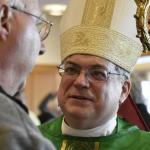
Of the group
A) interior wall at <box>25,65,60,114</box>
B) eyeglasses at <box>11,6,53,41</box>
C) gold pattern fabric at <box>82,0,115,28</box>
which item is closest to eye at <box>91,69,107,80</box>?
gold pattern fabric at <box>82,0,115,28</box>

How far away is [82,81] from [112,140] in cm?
26

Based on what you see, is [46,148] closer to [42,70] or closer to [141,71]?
[141,71]

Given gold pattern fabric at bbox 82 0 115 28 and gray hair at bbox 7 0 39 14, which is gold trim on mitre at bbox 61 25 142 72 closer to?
gold pattern fabric at bbox 82 0 115 28

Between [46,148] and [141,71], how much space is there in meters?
5.18

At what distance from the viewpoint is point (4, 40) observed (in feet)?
3.31

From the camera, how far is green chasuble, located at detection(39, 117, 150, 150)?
1929 mm

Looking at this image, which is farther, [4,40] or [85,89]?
[85,89]

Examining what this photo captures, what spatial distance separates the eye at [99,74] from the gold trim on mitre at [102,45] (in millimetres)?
80

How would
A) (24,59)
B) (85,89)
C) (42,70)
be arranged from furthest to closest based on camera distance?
(42,70) < (85,89) < (24,59)

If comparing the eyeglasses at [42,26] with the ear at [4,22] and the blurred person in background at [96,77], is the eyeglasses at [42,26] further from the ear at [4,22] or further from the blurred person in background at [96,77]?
the blurred person in background at [96,77]

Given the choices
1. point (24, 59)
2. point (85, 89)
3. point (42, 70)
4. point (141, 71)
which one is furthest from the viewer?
point (42, 70)

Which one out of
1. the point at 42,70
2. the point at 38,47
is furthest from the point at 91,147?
the point at 42,70

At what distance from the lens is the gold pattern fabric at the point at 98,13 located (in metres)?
2.04

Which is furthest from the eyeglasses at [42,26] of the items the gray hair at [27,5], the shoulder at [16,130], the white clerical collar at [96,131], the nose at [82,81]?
the white clerical collar at [96,131]
